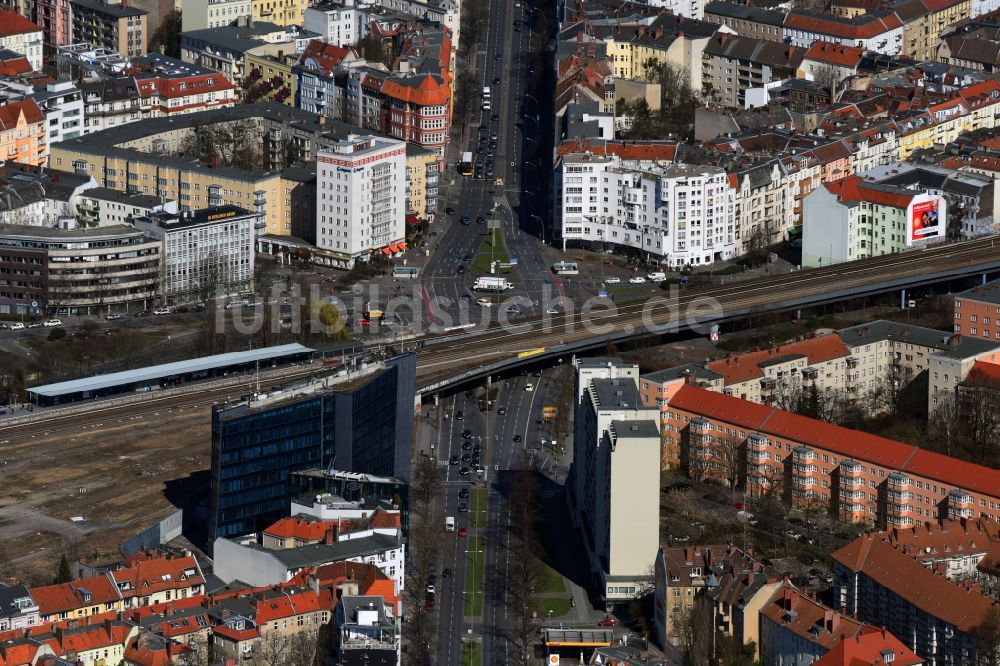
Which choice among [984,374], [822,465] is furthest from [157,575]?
[984,374]

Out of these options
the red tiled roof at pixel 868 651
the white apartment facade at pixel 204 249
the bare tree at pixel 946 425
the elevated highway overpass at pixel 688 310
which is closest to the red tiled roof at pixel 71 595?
the red tiled roof at pixel 868 651

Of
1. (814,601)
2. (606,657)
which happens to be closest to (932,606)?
(814,601)

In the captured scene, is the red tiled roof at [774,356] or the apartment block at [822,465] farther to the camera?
the red tiled roof at [774,356]

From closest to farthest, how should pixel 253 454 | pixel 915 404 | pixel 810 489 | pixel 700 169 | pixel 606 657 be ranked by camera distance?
pixel 606 657, pixel 253 454, pixel 810 489, pixel 915 404, pixel 700 169

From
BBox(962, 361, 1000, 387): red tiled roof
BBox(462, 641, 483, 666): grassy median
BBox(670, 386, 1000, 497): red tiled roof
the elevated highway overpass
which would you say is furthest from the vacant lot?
BBox(962, 361, 1000, 387): red tiled roof

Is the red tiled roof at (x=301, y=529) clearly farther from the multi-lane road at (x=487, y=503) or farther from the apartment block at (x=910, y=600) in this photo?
the apartment block at (x=910, y=600)

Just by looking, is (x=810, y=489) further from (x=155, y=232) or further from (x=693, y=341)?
(x=155, y=232)

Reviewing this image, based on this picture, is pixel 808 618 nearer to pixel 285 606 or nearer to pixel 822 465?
pixel 822 465

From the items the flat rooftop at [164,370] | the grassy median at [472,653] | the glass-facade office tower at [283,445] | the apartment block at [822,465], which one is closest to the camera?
the grassy median at [472,653]
